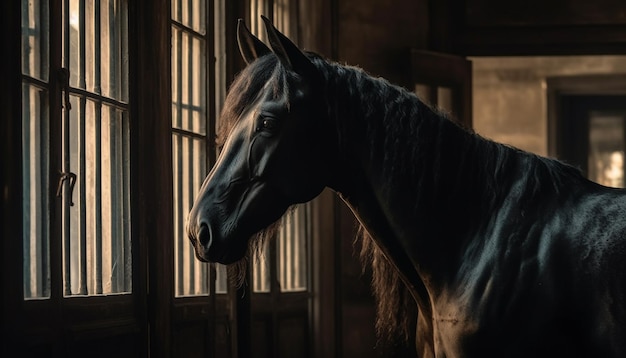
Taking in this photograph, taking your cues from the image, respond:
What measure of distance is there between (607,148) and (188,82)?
Answer: 687cm

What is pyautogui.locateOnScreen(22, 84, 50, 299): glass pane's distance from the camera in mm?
3021

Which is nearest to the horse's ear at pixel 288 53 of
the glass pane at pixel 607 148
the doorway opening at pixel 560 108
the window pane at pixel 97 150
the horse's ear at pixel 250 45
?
the horse's ear at pixel 250 45

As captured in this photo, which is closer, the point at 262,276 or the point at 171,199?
the point at 171,199

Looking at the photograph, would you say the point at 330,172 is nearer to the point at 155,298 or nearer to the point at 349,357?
the point at 155,298

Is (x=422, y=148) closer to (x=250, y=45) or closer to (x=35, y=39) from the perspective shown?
(x=250, y=45)

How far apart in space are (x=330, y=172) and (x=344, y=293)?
Answer: 360cm

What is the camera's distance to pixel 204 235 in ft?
8.66

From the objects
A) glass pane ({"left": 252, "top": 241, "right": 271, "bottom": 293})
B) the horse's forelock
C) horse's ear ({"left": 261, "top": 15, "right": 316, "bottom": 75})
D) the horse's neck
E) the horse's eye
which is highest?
horse's ear ({"left": 261, "top": 15, "right": 316, "bottom": 75})

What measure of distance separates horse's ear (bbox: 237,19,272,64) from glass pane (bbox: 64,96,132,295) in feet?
2.59

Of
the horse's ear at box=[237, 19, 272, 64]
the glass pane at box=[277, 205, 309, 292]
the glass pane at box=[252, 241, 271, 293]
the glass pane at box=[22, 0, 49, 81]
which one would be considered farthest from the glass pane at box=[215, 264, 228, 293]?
the horse's ear at box=[237, 19, 272, 64]

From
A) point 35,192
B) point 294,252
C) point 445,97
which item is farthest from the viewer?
point 445,97

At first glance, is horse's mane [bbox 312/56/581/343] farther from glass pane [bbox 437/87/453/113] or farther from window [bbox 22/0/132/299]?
glass pane [bbox 437/87/453/113]

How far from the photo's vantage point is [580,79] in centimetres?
1039

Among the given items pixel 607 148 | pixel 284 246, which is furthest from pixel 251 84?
pixel 607 148
